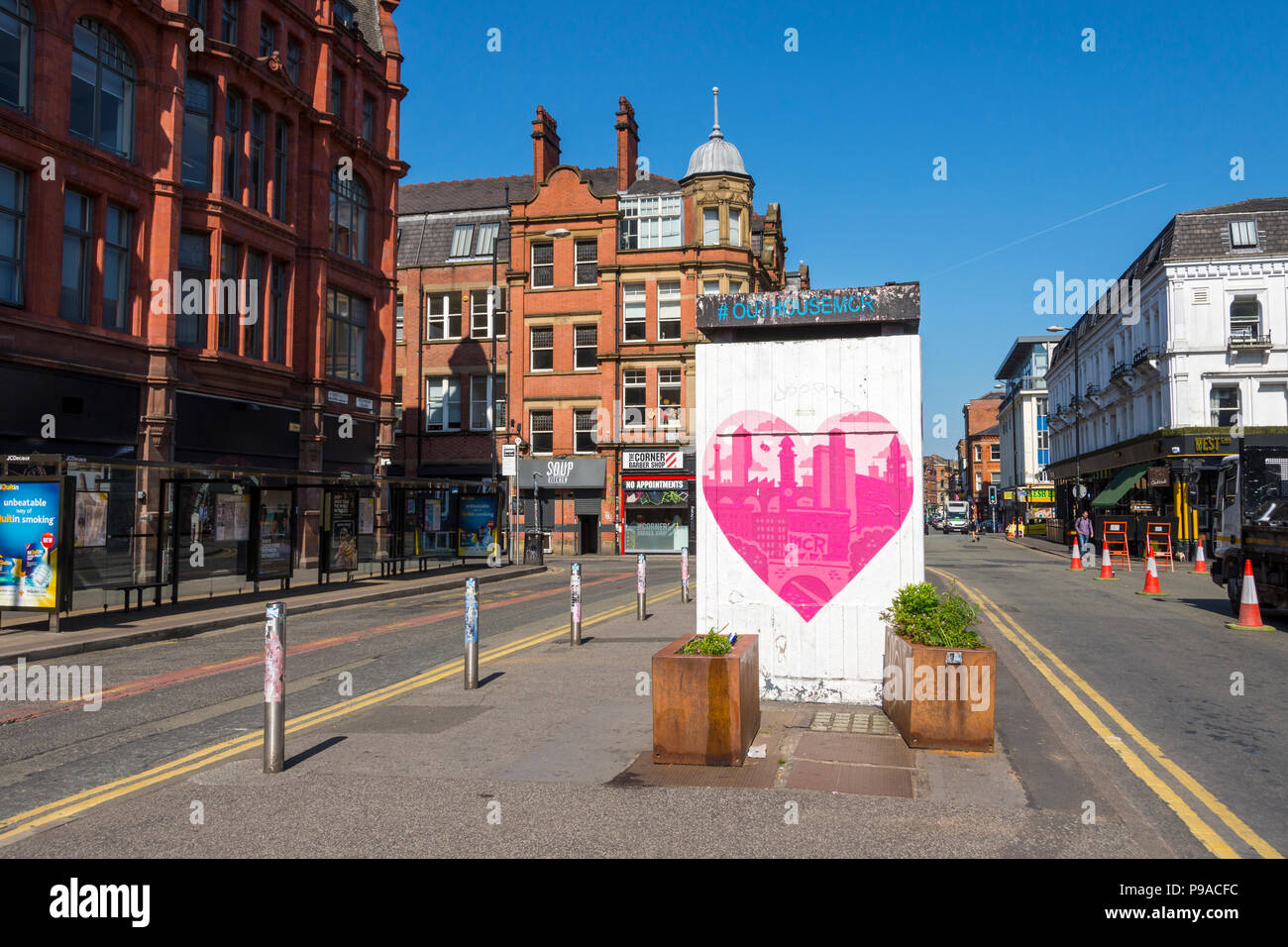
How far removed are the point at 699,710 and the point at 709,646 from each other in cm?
51

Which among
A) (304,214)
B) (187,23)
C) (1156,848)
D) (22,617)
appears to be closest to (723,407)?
(1156,848)

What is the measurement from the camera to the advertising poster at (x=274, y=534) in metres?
19.7

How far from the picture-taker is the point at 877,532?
8406mm

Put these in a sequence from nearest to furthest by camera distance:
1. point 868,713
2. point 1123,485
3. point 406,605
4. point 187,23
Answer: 1. point 868,713
2. point 406,605
3. point 187,23
4. point 1123,485

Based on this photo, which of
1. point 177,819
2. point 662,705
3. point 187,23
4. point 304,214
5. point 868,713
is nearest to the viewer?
point 177,819

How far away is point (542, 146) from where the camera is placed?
4616cm

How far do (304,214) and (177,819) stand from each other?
27950 millimetres

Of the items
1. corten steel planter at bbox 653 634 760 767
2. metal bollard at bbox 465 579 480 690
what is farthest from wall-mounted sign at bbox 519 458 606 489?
corten steel planter at bbox 653 634 760 767

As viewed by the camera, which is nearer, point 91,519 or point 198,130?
point 91,519

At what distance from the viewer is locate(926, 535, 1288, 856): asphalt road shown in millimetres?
5805

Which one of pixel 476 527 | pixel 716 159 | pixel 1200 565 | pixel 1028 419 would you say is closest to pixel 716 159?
pixel 716 159

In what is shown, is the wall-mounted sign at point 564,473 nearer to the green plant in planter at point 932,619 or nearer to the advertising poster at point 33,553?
the advertising poster at point 33,553

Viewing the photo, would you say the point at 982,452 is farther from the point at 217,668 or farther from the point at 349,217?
the point at 217,668

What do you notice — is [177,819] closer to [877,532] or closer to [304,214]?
[877,532]
